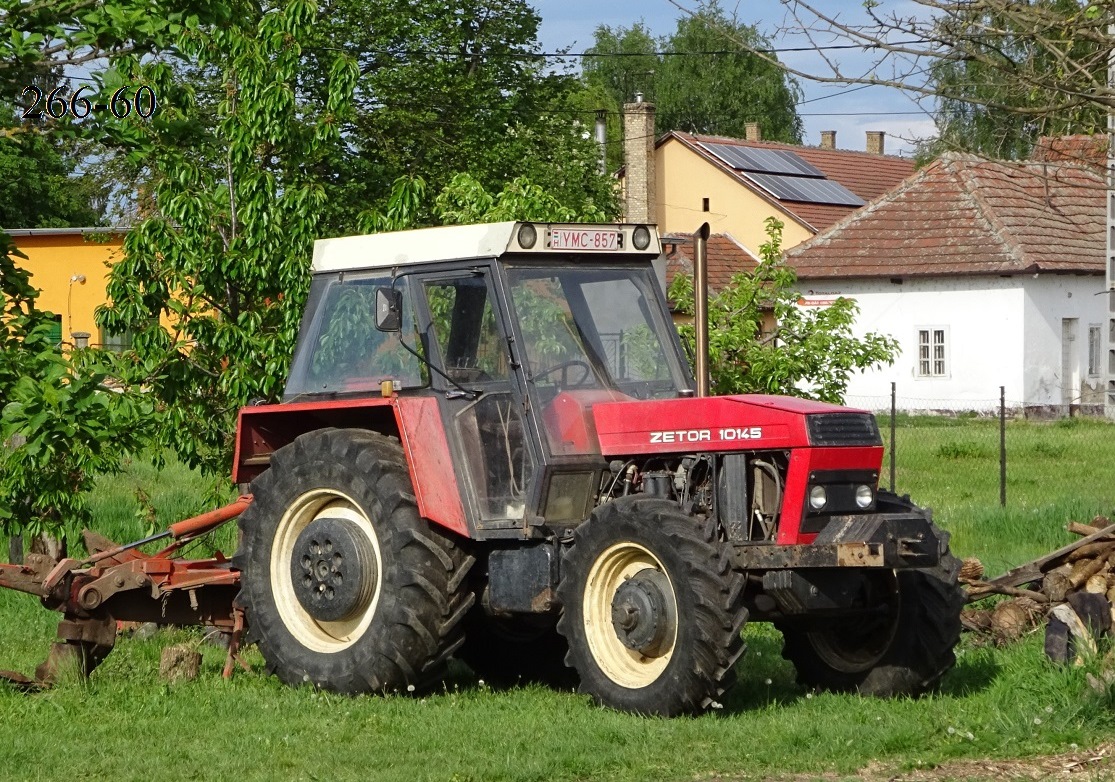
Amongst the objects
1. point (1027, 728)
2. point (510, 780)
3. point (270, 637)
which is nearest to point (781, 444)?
point (1027, 728)

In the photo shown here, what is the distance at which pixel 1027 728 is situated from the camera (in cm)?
720

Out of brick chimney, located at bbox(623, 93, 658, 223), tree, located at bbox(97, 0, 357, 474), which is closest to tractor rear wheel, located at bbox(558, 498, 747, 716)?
tree, located at bbox(97, 0, 357, 474)

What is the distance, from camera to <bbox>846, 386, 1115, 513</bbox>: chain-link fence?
59.2 ft

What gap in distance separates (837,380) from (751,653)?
3984 mm

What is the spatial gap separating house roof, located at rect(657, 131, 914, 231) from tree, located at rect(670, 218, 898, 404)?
3159 centimetres

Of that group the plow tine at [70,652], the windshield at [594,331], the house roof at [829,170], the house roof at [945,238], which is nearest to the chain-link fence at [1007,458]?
the house roof at [945,238]

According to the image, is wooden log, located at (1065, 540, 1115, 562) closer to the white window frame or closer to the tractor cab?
the tractor cab

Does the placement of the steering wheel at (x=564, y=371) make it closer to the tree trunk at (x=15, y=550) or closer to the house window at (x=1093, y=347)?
the tree trunk at (x=15, y=550)

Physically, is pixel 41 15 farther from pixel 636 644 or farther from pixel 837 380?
pixel 837 380

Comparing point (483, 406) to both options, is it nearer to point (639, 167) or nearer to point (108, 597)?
point (108, 597)

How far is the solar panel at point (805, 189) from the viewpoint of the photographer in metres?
46.3

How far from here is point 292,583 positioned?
896 centimetres

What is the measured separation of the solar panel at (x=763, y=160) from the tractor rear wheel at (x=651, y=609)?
128 ft

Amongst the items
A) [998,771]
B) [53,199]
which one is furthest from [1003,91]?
[53,199]
